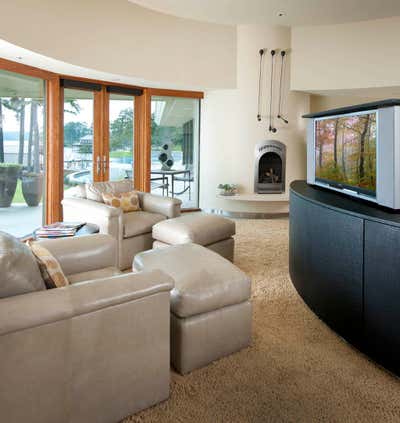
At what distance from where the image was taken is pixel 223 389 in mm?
2109

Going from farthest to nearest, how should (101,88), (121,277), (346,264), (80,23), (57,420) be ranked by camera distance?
(101,88)
(80,23)
(346,264)
(121,277)
(57,420)

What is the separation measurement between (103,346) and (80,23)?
4.75 metres

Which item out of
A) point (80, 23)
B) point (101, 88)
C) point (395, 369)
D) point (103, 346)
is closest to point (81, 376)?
point (103, 346)

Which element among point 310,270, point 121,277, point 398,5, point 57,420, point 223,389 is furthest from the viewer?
point 398,5

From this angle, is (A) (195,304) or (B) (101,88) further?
(B) (101,88)

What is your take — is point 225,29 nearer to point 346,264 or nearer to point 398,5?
point 398,5

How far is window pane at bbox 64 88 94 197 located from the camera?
6254 mm

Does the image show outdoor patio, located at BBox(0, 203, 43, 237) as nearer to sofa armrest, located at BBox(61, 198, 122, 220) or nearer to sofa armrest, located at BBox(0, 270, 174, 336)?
sofa armrest, located at BBox(61, 198, 122, 220)

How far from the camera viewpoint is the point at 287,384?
7.08 feet

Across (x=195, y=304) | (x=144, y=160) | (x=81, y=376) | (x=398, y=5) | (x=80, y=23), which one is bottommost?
(x=81, y=376)

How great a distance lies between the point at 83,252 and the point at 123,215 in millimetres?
1735

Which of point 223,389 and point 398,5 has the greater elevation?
point 398,5

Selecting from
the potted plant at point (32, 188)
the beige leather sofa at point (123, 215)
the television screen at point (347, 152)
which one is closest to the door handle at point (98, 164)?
the potted plant at point (32, 188)

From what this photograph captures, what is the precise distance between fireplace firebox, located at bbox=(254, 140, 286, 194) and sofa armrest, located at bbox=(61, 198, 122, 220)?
333cm
